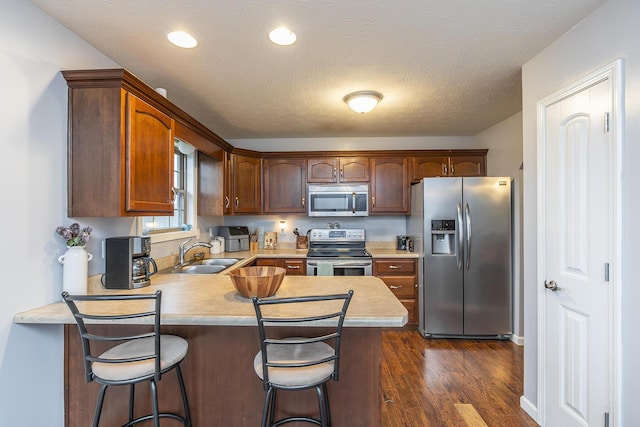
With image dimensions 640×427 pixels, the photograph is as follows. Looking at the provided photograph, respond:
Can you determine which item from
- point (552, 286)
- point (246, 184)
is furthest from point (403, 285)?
point (246, 184)

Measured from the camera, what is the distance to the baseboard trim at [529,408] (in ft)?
6.58

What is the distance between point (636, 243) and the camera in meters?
1.35

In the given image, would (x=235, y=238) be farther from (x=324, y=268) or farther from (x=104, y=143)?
(x=104, y=143)

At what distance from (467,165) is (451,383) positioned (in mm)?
2556

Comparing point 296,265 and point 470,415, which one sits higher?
point 296,265

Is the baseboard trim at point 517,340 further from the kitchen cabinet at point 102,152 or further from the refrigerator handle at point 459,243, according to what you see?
the kitchen cabinet at point 102,152

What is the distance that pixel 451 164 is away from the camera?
3.85m

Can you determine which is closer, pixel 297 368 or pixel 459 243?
pixel 297 368

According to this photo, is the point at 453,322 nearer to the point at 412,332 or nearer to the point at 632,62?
the point at 412,332

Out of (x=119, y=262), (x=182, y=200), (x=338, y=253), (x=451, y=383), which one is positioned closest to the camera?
(x=119, y=262)

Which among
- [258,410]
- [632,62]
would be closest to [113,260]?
[258,410]

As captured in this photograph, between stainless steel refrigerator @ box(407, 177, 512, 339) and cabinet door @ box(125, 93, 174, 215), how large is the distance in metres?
2.57

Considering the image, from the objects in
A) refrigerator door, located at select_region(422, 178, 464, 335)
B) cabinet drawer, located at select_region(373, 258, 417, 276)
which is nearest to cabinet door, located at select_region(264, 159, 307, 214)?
cabinet drawer, located at select_region(373, 258, 417, 276)

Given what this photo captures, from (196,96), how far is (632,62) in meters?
2.86
